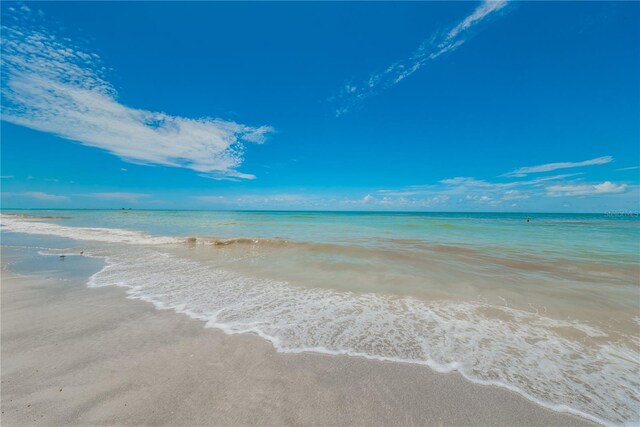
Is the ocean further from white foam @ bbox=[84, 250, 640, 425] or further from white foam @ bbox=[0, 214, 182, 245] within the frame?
white foam @ bbox=[0, 214, 182, 245]

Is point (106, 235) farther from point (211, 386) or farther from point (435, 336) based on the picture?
point (435, 336)

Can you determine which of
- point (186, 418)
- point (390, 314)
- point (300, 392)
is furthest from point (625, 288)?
point (186, 418)

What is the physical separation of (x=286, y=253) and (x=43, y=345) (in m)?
9.60

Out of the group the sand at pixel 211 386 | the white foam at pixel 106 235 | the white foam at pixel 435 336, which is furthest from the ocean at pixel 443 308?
the white foam at pixel 106 235

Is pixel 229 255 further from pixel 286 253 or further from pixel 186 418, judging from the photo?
pixel 186 418

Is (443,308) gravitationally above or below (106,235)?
below

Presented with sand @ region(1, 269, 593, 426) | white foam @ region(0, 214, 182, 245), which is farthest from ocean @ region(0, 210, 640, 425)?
white foam @ region(0, 214, 182, 245)

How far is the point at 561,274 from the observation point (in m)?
9.31

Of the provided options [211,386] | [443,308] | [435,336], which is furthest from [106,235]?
[435,336]

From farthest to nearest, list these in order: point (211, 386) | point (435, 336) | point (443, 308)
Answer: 1. point (443, 308)
2. point (435, 336)
3. point (211, 386)

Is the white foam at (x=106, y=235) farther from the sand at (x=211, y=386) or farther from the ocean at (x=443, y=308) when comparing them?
the sand at (x=211, y=386)

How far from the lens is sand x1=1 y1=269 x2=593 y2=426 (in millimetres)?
2844

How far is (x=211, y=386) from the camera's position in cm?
326

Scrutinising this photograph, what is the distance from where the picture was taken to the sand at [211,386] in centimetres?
284
